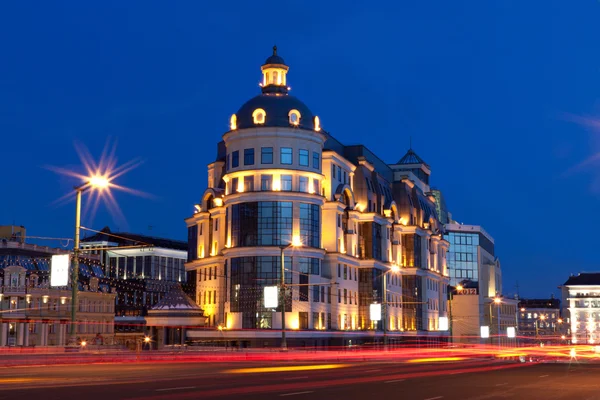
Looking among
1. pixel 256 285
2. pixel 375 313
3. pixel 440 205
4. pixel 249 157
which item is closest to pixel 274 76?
pixel 249 157

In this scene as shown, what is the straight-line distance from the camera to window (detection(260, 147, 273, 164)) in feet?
274

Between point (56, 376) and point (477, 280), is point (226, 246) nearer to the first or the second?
point (56, 376)

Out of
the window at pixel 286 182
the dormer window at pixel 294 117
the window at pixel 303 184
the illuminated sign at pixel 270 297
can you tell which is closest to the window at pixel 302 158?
the window at pixel 303 184

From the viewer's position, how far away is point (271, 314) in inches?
3199

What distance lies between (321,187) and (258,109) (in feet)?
35.0

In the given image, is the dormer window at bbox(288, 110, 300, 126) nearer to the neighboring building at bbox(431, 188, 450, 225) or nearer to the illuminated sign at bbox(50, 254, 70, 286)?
the illuminated sign at bbox(50, 254, 70, 286)

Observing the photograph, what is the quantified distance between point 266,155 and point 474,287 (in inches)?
3531

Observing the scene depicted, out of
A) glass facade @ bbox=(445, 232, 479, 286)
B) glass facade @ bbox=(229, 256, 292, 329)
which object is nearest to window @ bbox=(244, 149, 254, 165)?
glass facade @ bbox=(229, 256, 292, 329)

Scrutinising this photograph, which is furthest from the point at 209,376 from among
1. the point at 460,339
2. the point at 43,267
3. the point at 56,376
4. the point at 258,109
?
the point at 460,339

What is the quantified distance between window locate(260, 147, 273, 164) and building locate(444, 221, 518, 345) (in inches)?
3016

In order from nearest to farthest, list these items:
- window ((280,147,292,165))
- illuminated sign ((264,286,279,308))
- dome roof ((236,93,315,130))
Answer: illuminated sign ((264,286,279,308))
window ((280,147,292,165))
dome roof ((236,93,315,130))

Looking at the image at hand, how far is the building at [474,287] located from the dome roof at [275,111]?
7405cm

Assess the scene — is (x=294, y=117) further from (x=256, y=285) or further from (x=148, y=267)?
(x=148, y=267)

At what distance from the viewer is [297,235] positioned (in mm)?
83125
